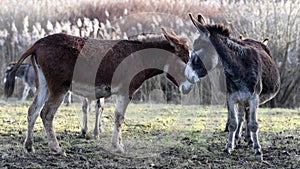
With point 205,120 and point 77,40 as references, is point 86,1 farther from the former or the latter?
point 77,40

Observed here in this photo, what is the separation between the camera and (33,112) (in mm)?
7594

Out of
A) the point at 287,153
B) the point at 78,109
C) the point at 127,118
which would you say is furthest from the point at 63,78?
the point at 78,109

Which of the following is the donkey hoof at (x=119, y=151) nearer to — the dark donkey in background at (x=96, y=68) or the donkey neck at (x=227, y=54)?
the dark donkey in background at (x=96, y=68)

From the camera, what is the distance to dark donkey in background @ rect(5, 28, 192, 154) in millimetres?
7426

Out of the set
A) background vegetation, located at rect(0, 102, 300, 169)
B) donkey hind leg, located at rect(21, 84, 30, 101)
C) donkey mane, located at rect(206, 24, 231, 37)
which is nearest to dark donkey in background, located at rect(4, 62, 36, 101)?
donkey hind leg, located at rect(21, 84, 30, 101)

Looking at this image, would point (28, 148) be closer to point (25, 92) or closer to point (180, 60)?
point (180, 60)

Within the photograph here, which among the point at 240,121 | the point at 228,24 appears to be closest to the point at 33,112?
the point at 240,121

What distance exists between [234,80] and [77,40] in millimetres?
2220

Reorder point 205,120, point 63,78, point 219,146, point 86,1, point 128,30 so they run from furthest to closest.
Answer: point 86,1 < point 128,30 < point 205,120 < point 219,146 < point 63,78

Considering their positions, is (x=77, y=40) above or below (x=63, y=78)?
above

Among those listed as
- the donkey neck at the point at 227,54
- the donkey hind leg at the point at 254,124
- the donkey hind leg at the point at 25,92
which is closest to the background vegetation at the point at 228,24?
the donkey hind leg at the point at 25,92

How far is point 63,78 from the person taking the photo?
7.41m

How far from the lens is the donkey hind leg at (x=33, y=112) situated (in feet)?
24.7

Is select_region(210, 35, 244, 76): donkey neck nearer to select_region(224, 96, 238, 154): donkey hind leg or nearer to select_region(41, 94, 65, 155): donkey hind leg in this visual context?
select_region(224, 96, 238, 154): donkey hind leg
